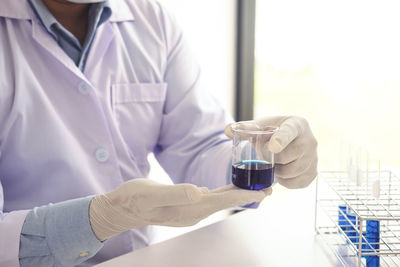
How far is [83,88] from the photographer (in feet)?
4.91

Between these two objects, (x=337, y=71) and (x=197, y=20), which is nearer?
(x=197, y=20)

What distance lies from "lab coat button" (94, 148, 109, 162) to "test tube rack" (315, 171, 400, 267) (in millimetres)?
A: 661

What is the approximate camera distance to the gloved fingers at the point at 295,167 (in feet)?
4.52

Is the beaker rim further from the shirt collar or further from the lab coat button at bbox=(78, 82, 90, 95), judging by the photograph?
the shirt collar

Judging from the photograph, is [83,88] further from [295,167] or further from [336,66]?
[336,66]

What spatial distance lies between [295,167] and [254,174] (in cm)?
25

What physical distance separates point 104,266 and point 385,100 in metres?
2.68

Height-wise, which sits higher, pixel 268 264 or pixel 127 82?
pixel 127 82

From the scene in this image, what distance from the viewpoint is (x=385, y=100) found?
3367 mm

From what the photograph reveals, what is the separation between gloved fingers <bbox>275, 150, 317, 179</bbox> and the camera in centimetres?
138

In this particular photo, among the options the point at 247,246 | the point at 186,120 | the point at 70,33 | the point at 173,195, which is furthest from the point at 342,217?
the point at 70,33

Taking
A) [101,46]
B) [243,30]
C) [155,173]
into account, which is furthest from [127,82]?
[243,30]

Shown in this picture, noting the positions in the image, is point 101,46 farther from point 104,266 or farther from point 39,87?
point 104,266

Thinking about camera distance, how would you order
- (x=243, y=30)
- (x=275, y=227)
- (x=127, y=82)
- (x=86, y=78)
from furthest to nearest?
(x=243, y=30), (x=127, y=82), (x=86, y=78), (x=275, y=227)
